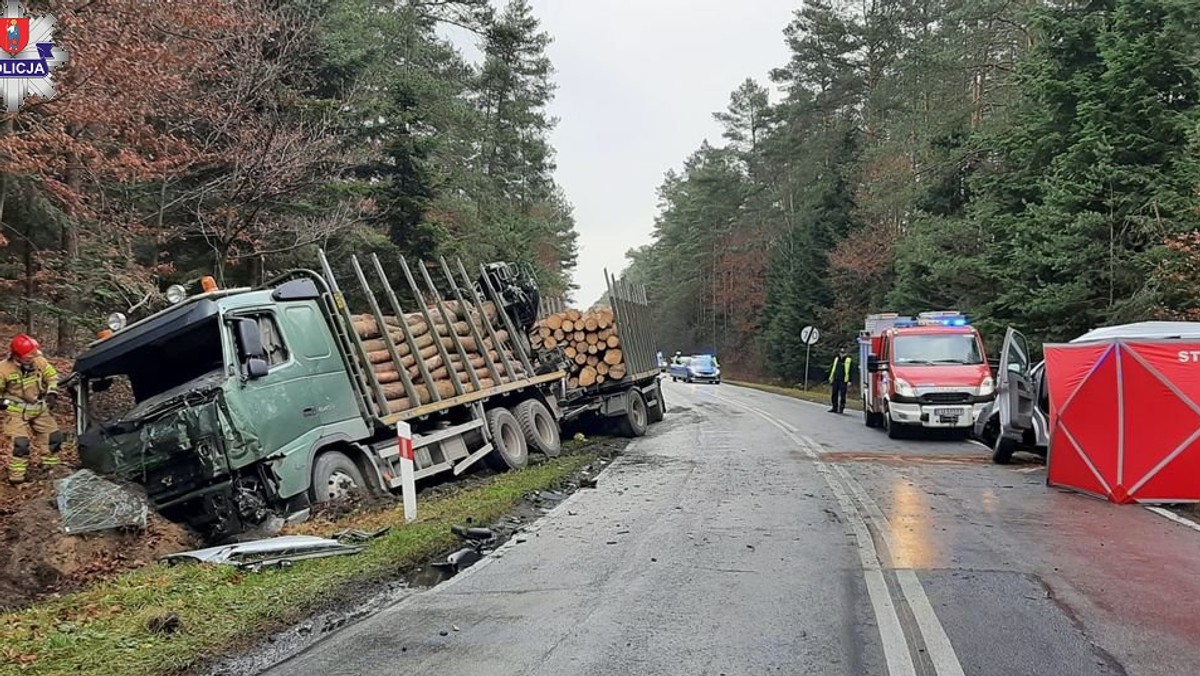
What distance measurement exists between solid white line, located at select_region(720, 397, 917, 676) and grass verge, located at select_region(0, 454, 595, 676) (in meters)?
3.48

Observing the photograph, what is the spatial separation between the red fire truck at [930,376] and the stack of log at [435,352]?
23.9ft

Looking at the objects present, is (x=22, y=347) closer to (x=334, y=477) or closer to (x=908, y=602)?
(x=334, y=477)

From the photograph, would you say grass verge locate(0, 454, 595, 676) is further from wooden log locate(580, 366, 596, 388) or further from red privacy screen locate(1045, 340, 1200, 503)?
wooden log locate(580, 366, 596, 388)

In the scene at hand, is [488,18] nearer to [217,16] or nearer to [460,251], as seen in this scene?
[460,251]

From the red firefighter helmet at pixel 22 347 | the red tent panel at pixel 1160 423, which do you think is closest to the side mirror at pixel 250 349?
the red firefighter helmet at pixel 22 347

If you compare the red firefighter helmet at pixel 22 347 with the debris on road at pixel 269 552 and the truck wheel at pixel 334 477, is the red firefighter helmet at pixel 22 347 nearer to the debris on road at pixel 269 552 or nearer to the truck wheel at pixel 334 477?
the truck wheel at pixel 334 477

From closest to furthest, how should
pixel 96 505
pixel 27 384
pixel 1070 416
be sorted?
pixel 96 505 → pixel 27 384 → pixel 1070 416

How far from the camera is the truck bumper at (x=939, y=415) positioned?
1581 cm

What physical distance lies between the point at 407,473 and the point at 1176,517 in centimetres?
768

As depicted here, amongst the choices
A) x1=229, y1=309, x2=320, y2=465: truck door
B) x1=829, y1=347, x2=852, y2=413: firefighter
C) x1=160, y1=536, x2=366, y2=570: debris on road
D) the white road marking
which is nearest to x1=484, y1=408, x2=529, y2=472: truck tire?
x1=229, y1=309, x2=320, y2=465: truck door

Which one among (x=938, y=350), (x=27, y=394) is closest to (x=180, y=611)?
(x=27, y=394)

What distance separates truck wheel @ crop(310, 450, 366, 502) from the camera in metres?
9.02

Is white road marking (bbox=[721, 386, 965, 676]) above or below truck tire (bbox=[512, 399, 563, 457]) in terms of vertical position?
below

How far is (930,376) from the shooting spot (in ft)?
52.7
